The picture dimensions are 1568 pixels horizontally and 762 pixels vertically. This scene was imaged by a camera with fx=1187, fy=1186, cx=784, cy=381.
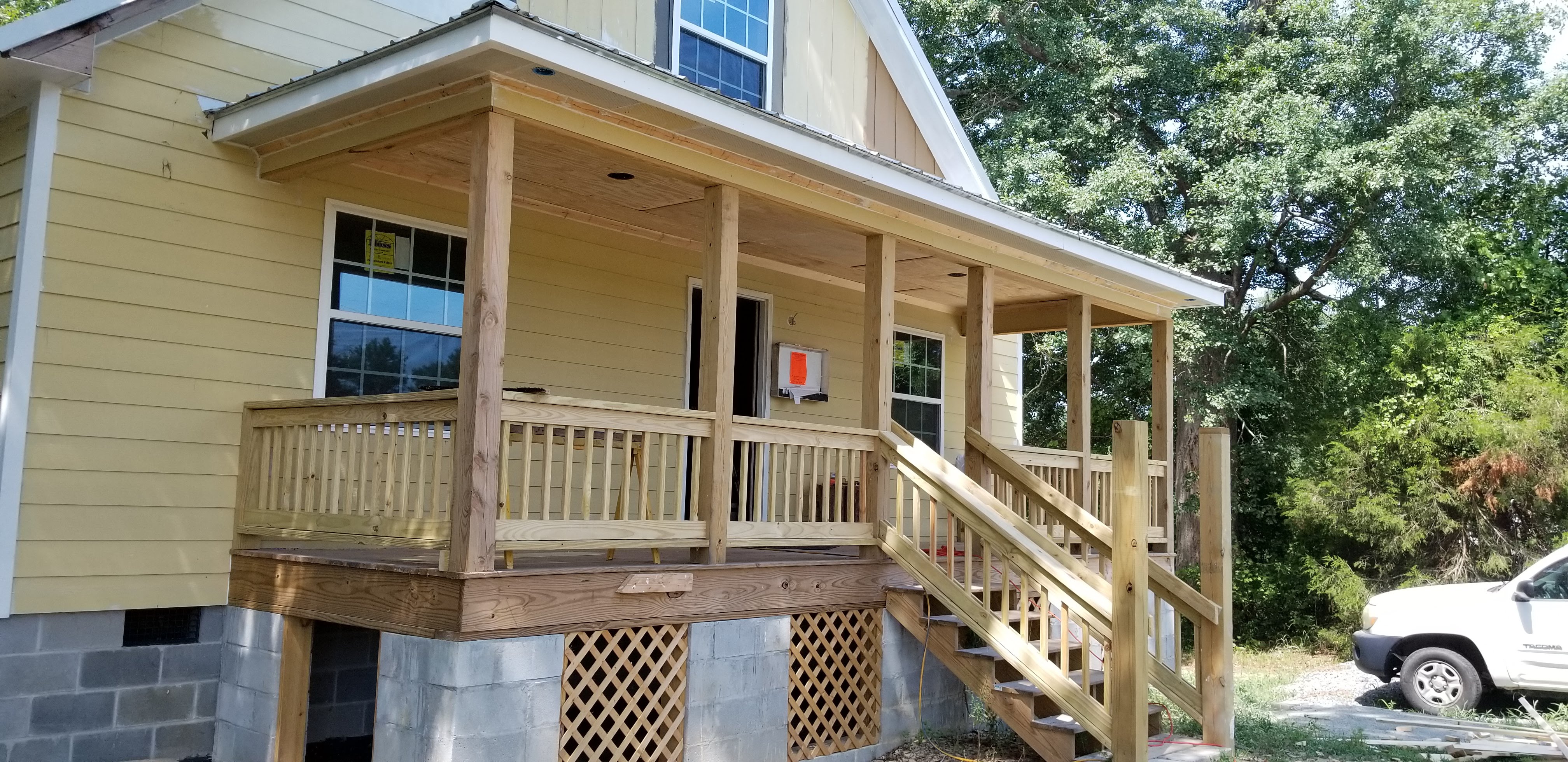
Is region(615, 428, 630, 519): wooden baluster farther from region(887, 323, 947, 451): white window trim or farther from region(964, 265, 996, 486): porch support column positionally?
region(887, 323, 947, 451): white window trim

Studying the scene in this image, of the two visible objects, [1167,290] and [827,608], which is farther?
[1167,290]

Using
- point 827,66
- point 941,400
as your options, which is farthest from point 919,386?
point 827,66

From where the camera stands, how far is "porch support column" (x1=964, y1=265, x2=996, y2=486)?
900 cm

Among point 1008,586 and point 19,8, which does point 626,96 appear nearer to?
point 1008,586

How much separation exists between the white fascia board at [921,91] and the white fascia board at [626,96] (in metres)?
3.15

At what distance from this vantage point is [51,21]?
19.6ft

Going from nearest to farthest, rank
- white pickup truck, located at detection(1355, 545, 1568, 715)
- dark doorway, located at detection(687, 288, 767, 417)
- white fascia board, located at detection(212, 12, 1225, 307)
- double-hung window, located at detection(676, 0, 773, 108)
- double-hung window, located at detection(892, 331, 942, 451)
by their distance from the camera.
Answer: white fascia board, located at detection(212, 12, 1225, 307)
double-hung window, located at detection(676, 0, 773, 108)
white pickup truck, located at detection(1355, 545, 1568, 715)
dark doorway, located at detection(687, 288, 767, 417)
double-hung window, located at detection(892, 331, 942, 451)

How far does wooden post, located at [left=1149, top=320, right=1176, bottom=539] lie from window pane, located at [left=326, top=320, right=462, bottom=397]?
6030 millimetres

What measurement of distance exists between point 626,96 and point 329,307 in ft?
8.53

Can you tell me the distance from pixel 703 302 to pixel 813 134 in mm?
1191

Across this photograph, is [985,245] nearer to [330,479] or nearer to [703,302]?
[703,302]

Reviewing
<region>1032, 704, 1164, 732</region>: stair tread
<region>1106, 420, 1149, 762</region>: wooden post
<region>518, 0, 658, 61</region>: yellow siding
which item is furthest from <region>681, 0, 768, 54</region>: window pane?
<region>1032, 704, 1164, 732</region>: stair tread

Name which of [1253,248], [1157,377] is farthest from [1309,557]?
[1157,377]

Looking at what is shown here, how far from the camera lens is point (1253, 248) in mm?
19031
